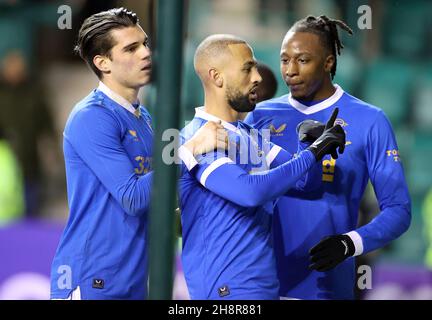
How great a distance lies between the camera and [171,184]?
2.31m

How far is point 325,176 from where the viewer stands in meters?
3.25

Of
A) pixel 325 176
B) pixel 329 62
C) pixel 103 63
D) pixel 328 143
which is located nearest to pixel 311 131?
pixel 328 143

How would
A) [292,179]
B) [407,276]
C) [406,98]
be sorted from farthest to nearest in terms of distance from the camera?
[406,98], [407,276], [292,179]

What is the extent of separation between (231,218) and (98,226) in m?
0.47

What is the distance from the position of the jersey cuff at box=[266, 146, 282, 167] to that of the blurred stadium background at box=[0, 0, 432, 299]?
7.90 ft

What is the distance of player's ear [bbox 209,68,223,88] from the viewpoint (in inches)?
118

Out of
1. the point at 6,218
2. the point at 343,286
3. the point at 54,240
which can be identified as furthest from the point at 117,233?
the point at 6,218

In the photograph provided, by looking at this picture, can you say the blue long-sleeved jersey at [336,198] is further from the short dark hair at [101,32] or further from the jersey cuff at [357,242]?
the short dark hair at [101,32]

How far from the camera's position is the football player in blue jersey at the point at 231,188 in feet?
9.30

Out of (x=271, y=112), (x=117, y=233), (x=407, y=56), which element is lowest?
(x=117, y=233)

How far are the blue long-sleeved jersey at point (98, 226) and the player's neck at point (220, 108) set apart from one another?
0.97 ft

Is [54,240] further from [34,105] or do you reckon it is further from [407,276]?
[407,276]

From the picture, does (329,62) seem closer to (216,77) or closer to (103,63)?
(216,77)
